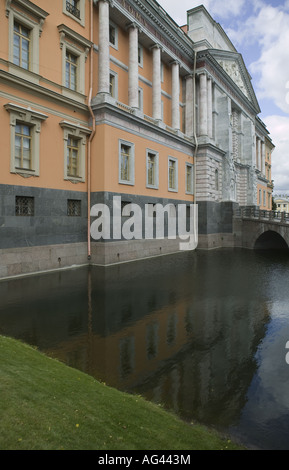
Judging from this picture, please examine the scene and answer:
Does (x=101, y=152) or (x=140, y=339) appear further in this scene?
(x=101, y=152)

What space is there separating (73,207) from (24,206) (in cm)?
367

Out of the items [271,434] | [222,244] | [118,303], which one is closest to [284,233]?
[222,244]

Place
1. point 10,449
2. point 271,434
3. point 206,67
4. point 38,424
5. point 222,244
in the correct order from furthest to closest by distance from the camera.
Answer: point 222,244 → point 206,67 → point 271,434 → point 38,424 → point 10,449

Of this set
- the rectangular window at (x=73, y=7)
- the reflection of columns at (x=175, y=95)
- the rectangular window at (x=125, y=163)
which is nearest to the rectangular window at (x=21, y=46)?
the rectangular window at (x=73, y=7)

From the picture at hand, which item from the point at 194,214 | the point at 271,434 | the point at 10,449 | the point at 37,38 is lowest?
the point at 271,434

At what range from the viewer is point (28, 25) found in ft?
54.3

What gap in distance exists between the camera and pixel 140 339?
8.27m

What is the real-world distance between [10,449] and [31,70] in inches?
722

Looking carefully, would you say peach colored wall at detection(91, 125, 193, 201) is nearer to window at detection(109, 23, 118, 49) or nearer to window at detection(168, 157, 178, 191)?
window at detection(168, 157, 178, 191)

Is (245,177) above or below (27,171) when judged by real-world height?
above

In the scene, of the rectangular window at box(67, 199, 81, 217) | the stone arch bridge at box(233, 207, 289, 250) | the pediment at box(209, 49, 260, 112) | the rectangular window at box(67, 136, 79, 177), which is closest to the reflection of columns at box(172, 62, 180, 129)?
the pediment at box(209, 49, 260, 112)

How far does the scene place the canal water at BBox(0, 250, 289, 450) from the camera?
541 centimetres

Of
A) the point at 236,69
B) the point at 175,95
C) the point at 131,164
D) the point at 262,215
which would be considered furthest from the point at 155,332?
the point at 236,69
